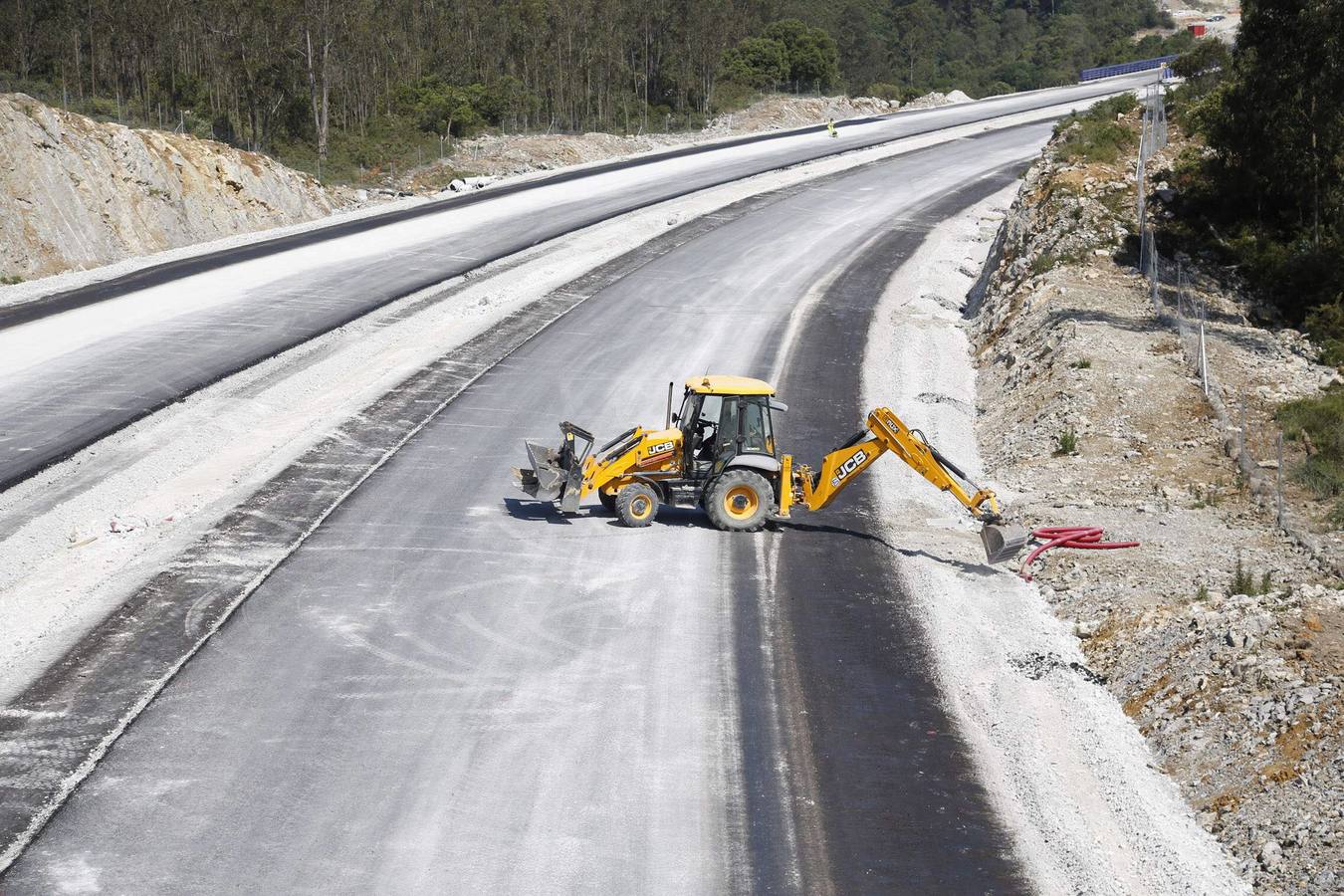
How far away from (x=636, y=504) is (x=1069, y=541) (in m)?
6.32

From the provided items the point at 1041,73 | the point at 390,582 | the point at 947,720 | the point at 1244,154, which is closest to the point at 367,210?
the point at 1244,154

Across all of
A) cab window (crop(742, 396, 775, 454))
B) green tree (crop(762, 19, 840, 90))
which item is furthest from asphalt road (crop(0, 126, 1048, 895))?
green tree (crop(762, 19, 840, 90))

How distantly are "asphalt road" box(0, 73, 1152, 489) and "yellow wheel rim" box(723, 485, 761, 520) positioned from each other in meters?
11.8

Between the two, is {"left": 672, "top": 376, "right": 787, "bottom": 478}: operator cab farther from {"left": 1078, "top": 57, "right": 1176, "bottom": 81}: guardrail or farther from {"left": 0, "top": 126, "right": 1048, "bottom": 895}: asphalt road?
{"left": 1078, "top": 57, "right": 1176, "bottom": 81}: guardrail

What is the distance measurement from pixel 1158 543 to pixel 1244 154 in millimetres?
20435

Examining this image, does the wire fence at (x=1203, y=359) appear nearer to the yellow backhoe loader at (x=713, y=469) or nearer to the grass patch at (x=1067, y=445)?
the grass patch at (x=1067, y=445)

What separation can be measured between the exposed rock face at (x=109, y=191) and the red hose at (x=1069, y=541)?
30910 millimetres

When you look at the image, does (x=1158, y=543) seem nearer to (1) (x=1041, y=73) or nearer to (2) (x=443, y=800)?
(2) (x=443, y=800)

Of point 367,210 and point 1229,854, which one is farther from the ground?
point 367,210

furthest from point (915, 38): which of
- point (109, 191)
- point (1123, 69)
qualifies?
point (109, 191)

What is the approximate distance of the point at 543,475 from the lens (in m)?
19.3

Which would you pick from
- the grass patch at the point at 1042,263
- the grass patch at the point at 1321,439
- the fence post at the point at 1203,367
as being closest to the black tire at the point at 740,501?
the grass patch at the point at 1321,439

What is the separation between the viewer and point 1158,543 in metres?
18.4

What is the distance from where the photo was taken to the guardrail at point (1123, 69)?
103 metres
